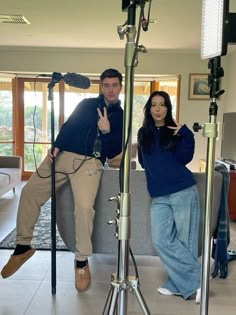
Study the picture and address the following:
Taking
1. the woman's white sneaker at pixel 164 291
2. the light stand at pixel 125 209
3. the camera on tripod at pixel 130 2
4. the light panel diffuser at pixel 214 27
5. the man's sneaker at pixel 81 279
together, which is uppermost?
the camera on tripod at pixel 130 2

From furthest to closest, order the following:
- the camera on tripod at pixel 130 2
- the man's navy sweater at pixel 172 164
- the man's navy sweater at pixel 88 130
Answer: the man's navy sweater at pixel 88 130, the man's navy sweater at pixel 172 164, the camera on tripod at pixel 130 2

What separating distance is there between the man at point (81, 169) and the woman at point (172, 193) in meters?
0.26

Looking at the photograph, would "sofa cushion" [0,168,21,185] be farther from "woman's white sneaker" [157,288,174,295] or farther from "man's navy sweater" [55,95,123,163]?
"woman's white sneaker" [157,288,174,295]

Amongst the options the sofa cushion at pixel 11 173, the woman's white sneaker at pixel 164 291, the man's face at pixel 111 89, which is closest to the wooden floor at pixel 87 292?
the woman's white sneaker at pixel 164 291

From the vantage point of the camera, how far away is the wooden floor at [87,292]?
2.16 meters

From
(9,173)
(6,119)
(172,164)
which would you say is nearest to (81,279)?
(172,164)

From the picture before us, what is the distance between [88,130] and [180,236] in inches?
37.0

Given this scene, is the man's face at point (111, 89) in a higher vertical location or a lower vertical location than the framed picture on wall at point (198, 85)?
lower

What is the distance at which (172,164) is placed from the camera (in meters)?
2.29

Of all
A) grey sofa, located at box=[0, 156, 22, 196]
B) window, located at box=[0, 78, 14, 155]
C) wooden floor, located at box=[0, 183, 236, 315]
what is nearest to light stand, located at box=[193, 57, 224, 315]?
wooden floor, located at box=[0, 183, 236, 315]

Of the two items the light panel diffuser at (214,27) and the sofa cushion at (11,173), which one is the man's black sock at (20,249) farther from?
the sofa cushion at (11,173)

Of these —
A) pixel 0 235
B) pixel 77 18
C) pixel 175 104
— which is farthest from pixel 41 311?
pixel 175 104

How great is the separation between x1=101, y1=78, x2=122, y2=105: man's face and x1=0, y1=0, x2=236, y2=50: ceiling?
3.83 ft

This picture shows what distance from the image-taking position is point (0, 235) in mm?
3557
